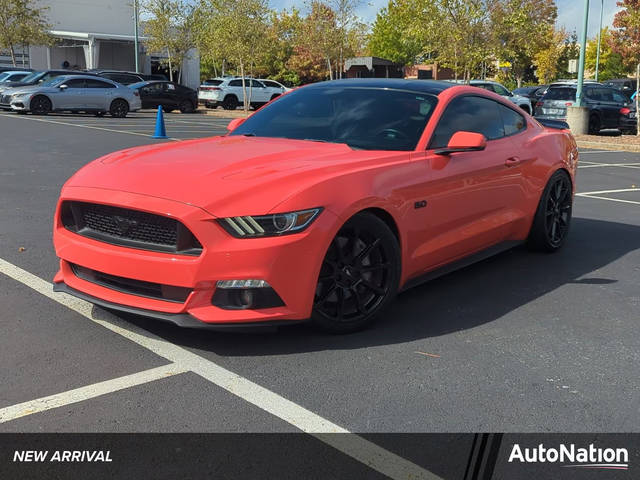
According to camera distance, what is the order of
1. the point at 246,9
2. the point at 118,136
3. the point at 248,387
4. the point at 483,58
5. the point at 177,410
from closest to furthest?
the point at 177,410 → the point at 248,387 → the point at 118,136 → the point at 483,58 → the point at 246,9

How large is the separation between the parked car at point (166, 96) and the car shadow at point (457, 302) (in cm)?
2724

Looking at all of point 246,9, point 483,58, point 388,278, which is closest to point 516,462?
point 388,278

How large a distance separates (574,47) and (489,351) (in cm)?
7626

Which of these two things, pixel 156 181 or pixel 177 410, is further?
pixel 156 181

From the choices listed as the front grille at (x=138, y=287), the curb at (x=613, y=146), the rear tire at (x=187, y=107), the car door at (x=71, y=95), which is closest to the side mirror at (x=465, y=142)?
the front grille at (x=138, y=287)

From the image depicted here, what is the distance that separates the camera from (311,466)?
292cm

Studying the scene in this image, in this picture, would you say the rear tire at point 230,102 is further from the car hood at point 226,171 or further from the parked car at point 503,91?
the car hood at point 226,171

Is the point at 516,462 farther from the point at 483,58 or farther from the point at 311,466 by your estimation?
the point at 483,58

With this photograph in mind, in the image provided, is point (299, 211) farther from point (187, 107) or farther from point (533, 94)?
point (533, 94)

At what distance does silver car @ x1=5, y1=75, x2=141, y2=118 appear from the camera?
25.4 meters

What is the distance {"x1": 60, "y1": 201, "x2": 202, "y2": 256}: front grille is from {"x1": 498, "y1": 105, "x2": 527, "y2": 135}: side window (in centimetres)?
326

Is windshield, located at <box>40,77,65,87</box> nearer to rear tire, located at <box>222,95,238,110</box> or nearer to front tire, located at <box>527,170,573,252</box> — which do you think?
rear tire, located at <box>222,95,238,110</box>

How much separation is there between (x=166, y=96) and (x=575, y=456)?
104 ft

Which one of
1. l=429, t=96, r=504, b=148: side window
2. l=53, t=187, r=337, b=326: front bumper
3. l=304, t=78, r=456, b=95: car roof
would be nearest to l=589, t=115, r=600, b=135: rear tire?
l=429, t=96, r=504, b=148: side window
